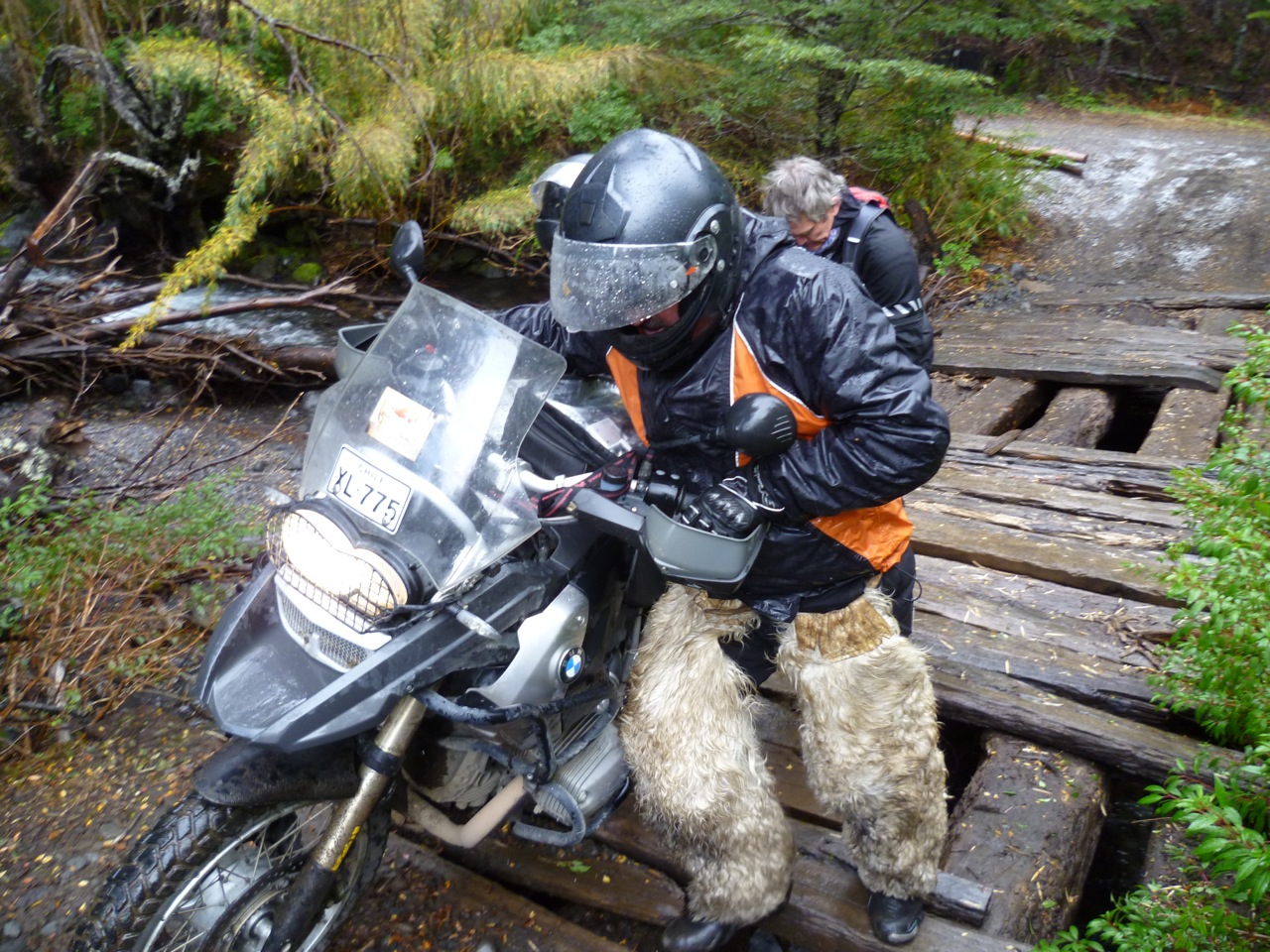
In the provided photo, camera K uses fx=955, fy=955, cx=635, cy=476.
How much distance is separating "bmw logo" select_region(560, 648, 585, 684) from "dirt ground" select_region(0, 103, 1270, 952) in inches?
36.1

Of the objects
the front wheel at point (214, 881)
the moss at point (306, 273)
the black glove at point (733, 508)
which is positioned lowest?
the moss at point (306, 273)

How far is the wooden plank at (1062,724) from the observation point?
112 inches

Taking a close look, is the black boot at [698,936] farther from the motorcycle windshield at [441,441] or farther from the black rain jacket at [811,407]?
the motorcycle windshield at [441,441]

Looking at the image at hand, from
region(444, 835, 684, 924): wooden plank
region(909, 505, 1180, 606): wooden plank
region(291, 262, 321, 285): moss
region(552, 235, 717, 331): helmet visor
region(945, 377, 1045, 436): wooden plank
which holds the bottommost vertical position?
region(291, 262, 321, 285): moss

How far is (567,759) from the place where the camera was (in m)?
2.32

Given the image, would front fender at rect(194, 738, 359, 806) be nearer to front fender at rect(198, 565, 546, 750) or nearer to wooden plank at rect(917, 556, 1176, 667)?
front fender at rect(198, 565, 546, 750)

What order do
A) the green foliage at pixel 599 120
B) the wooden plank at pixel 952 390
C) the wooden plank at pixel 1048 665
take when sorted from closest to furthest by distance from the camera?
the wooden plank at pixel 1048 665 < the wooden plank at pixel 952 390 < the green foliage at pixel 599 120

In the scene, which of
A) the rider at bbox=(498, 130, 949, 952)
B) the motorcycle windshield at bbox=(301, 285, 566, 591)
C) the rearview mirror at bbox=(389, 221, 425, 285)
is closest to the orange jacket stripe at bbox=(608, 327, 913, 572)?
the rider at bbox=(498, 130, 949, 952)

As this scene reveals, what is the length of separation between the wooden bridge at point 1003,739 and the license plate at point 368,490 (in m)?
1.38

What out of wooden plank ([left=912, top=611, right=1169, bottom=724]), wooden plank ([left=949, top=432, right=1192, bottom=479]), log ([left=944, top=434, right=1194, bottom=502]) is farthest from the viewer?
wooden plank ([left=949, top=432, right=1192, bottom=479])

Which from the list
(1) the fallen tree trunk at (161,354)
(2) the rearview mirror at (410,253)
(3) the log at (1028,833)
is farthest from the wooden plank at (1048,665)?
(1) the fallen tree trunk at (161,354)

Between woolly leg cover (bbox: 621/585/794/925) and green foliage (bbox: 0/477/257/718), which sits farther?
green foliage (bbox: 0/477/257/718)

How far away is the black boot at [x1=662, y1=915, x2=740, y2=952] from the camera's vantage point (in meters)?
2.45

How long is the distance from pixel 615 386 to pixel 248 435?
4726 millimetres
